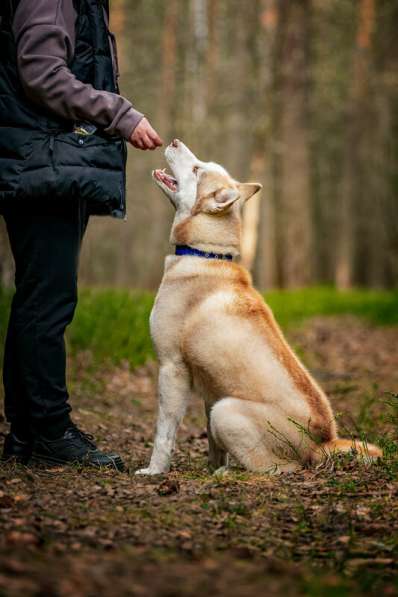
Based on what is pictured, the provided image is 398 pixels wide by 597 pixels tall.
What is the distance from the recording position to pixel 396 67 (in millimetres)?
20531

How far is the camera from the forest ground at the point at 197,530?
2.30 m

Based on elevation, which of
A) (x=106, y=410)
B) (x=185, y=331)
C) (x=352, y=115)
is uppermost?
(x=352, y=115)

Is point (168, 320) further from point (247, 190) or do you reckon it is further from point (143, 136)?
point (247, 190)

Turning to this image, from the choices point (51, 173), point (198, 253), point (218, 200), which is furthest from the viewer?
point (218, 200)

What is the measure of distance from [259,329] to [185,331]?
412mm

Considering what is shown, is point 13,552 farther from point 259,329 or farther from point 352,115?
point 352,115

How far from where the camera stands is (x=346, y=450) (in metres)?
4.07

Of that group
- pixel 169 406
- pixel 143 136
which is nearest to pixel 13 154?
pixel 143 136

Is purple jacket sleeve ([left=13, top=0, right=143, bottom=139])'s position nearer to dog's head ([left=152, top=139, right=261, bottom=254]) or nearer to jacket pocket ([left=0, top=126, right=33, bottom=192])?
jacket pocket ([left=0, top=126, right=33, bottom=192])

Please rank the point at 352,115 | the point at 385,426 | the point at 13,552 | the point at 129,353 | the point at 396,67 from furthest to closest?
the point at 352,115 < the point at 396,67 < the point at 129,353 < the point at 385,426 < the point at 13,552

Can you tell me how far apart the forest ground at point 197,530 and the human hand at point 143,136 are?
1.78m

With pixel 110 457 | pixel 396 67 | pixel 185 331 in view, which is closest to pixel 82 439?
pixel 110 457

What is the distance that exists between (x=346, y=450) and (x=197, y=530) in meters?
1.25

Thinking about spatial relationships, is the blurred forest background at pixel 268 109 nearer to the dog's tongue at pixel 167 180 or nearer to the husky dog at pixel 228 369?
the dog's tongue at pixel 167 180
